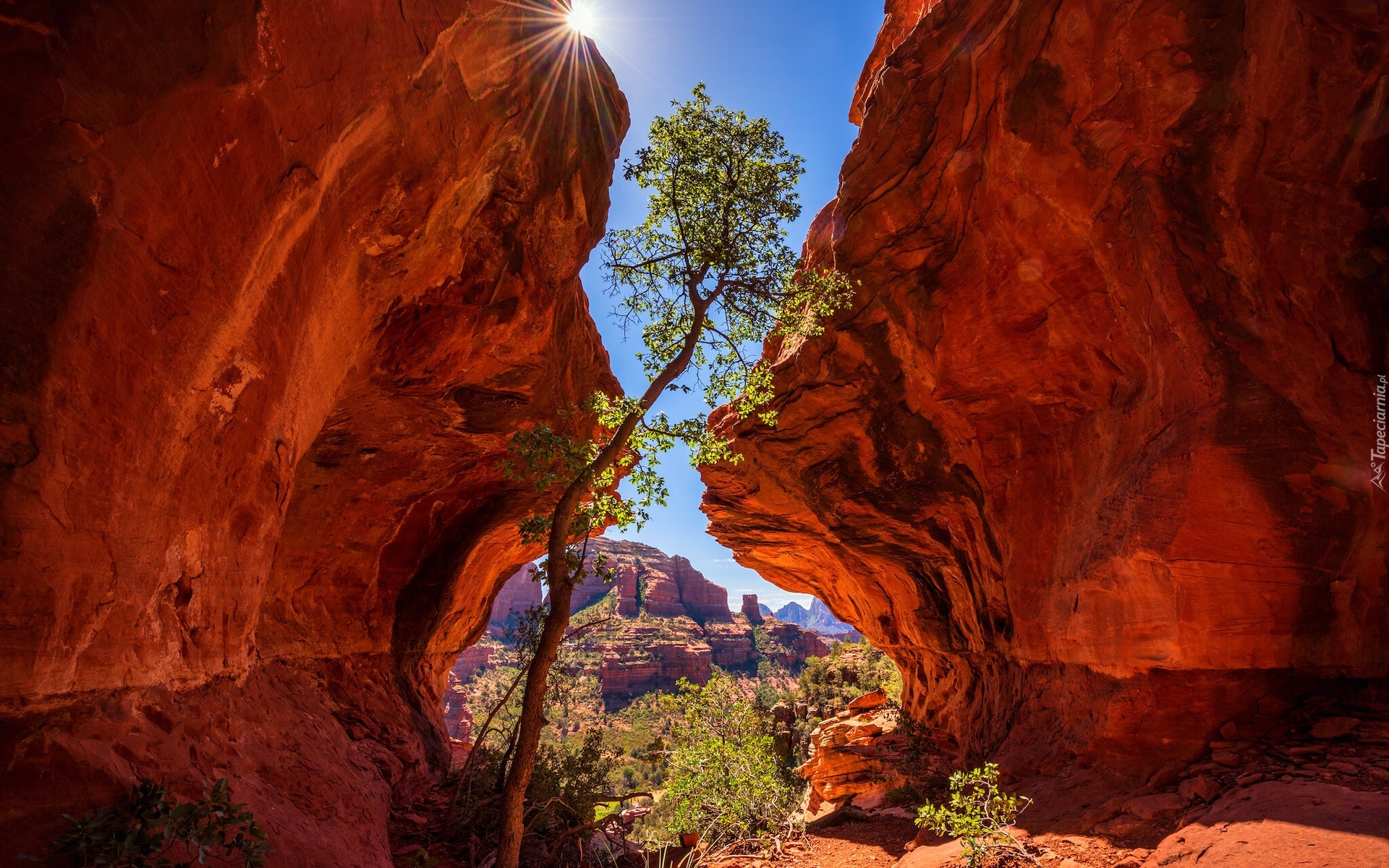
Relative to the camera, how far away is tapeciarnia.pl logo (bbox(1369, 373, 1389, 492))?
643 centimetres

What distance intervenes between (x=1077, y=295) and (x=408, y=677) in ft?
44.3

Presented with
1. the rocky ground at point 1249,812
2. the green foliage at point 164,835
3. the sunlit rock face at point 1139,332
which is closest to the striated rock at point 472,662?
the rocky ground at point 1249,812

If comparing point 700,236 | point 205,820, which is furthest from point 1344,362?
point 205,820

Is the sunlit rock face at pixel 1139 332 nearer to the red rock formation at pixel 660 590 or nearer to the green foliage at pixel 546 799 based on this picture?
the green foliage at pixel 546 799

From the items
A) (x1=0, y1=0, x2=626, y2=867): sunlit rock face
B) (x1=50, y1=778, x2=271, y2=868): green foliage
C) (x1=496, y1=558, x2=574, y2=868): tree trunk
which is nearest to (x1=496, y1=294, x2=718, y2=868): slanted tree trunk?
(x1=496, y1=558, x2=574, y2=868): tree trunk

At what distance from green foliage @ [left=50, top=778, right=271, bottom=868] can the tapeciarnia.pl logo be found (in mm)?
10467

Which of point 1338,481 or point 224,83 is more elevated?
point 224,83

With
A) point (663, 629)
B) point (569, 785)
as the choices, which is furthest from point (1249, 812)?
point (663, 629)

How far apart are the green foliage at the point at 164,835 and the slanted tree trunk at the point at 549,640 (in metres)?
2.52

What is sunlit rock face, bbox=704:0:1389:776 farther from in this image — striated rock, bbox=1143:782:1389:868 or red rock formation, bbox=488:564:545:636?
red rock formation, bbox=488:564:545:636

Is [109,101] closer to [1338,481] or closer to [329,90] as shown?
[329,90]

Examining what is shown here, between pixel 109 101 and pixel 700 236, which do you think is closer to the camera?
pixel 109 101

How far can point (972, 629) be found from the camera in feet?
42.3

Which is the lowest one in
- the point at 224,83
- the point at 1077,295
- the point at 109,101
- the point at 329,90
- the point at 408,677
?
the point at 408,677
